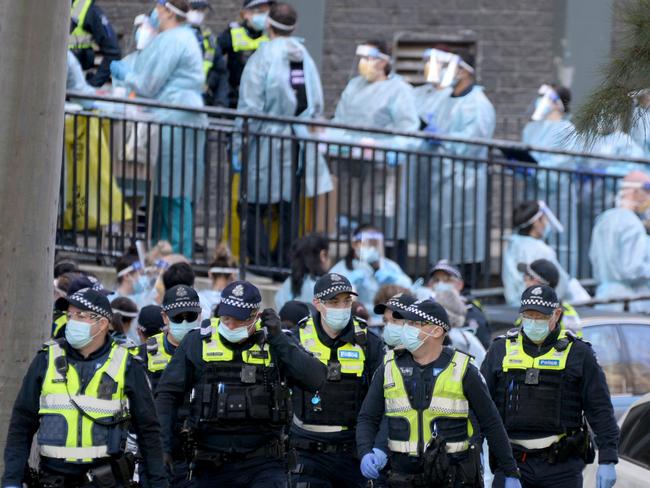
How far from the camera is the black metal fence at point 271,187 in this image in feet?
47.2

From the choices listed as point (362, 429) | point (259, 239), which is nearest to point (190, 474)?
point (362, 429)

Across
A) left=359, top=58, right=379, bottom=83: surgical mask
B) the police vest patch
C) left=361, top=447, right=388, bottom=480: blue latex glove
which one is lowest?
left=361, top=447, right=388, bottom=480: blue latex glove

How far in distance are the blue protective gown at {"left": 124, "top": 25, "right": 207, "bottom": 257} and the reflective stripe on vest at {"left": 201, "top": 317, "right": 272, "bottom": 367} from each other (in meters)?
5.70

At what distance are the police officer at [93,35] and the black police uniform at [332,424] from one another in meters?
6.77

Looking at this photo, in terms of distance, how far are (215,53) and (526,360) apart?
7223mm

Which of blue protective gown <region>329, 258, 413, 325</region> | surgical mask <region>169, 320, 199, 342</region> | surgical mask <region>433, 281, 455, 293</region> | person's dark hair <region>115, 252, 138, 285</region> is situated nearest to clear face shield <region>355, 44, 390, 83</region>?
blue protective gown <region>329, 258, 413, 325</region>

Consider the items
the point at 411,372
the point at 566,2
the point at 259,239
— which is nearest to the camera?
the point at 411,372

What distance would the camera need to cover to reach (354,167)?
14867 millimetres

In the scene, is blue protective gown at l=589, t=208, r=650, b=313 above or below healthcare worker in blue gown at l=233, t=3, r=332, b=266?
below

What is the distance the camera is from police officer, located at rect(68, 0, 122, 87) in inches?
616

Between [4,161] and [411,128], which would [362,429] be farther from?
[411,128]

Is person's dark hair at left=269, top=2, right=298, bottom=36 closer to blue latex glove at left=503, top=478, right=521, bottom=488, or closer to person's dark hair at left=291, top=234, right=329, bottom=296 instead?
person's dark hair at left=291, top=234, right=329, bottom=296

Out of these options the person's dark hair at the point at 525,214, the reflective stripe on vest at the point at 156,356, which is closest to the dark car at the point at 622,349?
the person's dark hair at the point at 525,214

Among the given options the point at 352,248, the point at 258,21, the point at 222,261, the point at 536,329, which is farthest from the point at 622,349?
the point at 258,21
